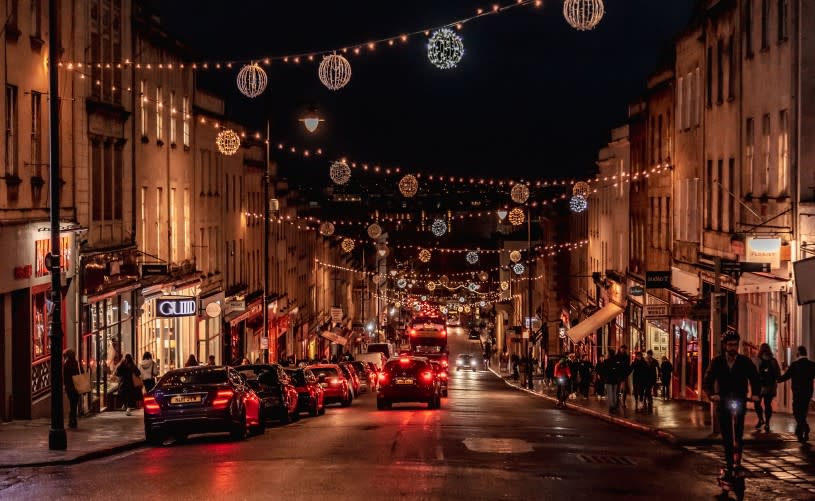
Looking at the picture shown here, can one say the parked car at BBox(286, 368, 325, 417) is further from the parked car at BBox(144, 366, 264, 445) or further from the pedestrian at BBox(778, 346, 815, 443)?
the pedestrian at BBox(778, 346, 815, 443)

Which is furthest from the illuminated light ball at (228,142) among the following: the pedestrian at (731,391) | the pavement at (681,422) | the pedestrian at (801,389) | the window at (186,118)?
the pedestrian at (731,391)

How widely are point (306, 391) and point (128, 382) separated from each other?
459 cm

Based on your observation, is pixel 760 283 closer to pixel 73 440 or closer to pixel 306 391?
pixel 306 391

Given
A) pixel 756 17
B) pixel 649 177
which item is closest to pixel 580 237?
pixel 649 177

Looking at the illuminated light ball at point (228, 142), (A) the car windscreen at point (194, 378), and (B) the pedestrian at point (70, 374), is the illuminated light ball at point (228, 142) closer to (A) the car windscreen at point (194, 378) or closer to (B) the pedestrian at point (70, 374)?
(B) the pedestrian at point (70, 374)

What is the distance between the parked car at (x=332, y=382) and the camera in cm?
4019

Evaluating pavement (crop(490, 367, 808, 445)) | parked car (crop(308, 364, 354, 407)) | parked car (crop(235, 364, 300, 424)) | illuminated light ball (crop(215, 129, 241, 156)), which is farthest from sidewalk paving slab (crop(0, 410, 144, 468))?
illuminated light ball (crop(215, 129, 241, 156))

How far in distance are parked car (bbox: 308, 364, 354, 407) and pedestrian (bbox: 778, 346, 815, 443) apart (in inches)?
764

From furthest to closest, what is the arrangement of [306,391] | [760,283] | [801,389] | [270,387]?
[306,391]
[760,283]
[270,387]
[801,389]

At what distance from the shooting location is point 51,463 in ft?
63.3

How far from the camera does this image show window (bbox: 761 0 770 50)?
31.3 metres

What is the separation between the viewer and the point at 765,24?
104ft

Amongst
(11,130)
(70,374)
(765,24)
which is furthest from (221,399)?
(765,24)

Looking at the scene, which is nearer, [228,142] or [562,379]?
[228,142]
